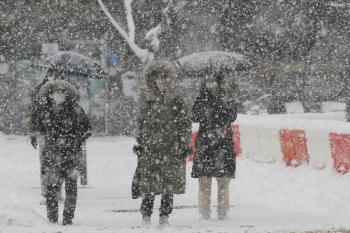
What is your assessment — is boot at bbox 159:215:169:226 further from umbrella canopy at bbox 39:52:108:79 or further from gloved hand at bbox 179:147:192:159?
umbrella canopy at bbox 39:52:108:79

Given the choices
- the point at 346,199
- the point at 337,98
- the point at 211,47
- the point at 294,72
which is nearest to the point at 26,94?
the point at 211,47

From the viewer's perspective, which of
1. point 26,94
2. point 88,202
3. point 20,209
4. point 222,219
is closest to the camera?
point 20,209

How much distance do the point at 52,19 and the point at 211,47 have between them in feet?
16.9

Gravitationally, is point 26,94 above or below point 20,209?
above

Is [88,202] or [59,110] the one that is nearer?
[59,110]

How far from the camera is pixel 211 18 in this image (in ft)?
96.7

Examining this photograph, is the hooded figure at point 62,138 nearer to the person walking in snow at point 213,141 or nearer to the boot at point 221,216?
the person walking in snow at point 213,141

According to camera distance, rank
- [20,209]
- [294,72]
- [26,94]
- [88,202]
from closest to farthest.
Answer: [20,209] → [88,202] → [26,94] → [294,72]

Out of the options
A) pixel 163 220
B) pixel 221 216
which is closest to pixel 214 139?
pixel 221 216

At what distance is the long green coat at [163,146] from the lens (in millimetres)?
9422

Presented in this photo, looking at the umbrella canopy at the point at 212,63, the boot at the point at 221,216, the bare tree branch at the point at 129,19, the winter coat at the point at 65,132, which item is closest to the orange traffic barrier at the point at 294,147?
the umbrella canopy at the point at 212,63

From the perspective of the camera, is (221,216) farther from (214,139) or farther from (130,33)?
(130,33)

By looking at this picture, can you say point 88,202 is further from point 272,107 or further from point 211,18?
point 211,18

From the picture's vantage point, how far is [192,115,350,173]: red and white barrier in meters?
12.5
